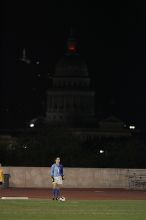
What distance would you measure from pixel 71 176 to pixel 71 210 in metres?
15.1

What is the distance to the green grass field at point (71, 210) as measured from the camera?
22922 millimetres

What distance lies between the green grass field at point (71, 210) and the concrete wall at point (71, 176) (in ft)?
34.3

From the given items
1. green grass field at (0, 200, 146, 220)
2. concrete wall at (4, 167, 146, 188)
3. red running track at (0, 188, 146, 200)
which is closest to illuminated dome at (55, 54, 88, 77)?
concrete wall at (4, 167, 146, 188)

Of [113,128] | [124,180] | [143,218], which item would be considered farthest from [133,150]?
[113,128]

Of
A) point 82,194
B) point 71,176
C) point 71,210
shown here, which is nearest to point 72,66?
point 71,176

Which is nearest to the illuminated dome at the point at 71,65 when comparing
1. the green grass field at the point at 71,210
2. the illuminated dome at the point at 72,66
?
the illuminated dome at the point at 72,66

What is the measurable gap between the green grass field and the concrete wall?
1045 centimetres

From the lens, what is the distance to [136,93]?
156 metres

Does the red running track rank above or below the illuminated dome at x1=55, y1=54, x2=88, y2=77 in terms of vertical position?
below

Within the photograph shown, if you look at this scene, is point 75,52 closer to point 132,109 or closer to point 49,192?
point 132,109

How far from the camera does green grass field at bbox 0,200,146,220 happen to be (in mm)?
22922

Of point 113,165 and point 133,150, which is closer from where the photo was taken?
point 113,165

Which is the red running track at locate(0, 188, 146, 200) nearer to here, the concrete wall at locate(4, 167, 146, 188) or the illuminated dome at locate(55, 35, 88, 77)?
the concrete wall at locate(4, 167, 146, 188)

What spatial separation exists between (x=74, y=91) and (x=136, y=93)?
11.7 metres
